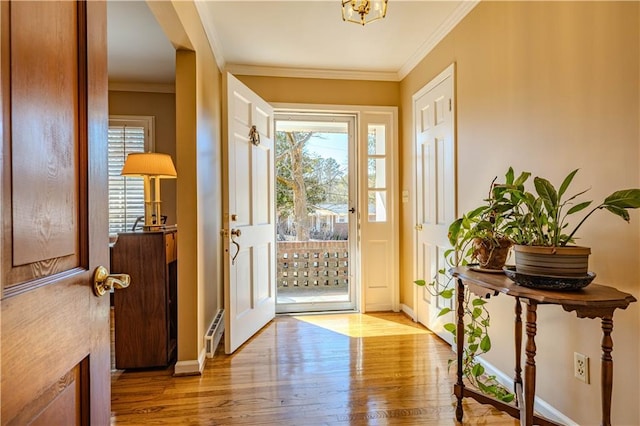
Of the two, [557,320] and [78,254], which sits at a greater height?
[78,254]

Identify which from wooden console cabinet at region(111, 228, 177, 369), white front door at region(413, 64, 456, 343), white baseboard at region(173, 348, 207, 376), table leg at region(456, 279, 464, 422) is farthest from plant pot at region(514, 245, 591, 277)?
wooden console cabinet at region(111, 228, 177, 369)

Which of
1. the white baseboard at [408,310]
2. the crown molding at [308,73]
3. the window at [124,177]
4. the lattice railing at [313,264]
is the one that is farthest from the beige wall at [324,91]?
the white baseboard at [408,310]

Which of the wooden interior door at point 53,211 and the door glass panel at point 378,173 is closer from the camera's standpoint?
the wooden interior door at point 53,211

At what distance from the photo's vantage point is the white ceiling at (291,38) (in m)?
2.40

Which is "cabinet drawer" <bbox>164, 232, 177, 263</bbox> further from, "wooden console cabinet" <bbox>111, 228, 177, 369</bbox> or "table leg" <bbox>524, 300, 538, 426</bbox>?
"table leg" <bbox>524, 300, 538, 426</bbox>

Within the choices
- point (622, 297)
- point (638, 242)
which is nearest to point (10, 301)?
point (622, 297)

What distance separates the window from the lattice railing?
5.40 feet

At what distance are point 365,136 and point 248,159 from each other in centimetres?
132

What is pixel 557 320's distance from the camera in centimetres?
168

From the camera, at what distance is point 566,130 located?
1626 millimetres

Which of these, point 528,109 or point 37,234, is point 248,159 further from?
point 37,234

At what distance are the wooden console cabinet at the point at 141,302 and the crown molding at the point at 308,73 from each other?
1.88m

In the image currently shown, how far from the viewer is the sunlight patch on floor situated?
9.82 feet

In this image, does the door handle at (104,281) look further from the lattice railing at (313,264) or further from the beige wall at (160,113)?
the beige wall at (160,113)
